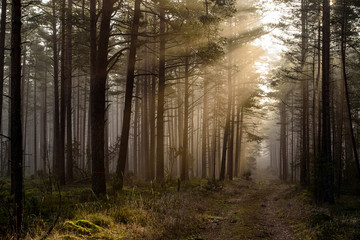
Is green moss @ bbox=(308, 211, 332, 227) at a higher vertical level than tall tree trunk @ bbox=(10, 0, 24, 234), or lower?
lower

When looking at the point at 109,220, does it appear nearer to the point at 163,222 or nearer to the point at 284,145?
the point at 163,222

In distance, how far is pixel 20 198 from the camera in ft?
16.9

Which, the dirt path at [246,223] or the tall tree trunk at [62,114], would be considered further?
the tall tree trunk at [62,114]

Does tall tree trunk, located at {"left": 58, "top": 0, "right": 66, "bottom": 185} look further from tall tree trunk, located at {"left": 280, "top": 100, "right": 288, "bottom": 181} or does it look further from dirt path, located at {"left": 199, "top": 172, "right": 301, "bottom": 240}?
tall tree trunk, located at {"left": 280, "top": 100, "right": 288, "bottom": 181}

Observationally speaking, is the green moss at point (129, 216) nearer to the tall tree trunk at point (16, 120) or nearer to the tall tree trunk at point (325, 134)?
the tall tree trunk at point (16, 120)

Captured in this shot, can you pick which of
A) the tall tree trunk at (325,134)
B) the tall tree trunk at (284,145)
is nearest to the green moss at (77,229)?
the tall tree trunk at (325,134)

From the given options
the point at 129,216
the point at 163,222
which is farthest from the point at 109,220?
the point at 163,222

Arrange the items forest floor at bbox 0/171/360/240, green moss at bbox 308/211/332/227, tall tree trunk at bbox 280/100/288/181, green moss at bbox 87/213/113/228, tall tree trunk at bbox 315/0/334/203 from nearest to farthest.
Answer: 1. forest floor at bbox 0/171/360/240
2. green moss at bbox 87/213/113/228
3. green moss at bbox 308/211/332/227
4. tall tree trunk at bbox 315/0/334/203
5. tall tree trunk at bbox 280/100/288/181

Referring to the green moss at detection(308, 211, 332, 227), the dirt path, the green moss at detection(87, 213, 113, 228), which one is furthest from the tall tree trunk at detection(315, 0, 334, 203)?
the green moss at detection(87, 213, 113, 228)

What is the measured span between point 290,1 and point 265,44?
5.91m

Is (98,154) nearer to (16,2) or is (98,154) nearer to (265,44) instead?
(16,2)

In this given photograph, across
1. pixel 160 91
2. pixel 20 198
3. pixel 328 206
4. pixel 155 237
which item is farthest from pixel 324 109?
pixel 20 198

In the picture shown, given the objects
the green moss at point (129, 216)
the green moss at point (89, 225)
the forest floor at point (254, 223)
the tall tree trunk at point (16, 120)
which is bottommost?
the forest floor at point (254, 223)

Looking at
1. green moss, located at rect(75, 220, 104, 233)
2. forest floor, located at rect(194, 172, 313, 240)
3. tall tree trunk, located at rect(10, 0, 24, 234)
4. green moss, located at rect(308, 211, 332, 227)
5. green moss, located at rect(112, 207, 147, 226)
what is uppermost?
tall tree trunk, located at rect(10, 0, 24, 234)
